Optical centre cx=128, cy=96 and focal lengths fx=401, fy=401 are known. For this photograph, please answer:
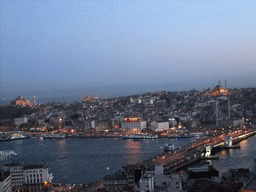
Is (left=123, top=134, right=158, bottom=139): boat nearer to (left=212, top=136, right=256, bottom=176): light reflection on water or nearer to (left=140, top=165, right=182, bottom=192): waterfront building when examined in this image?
(left=212, top=136, right=256, bottom=176): light reflection on water

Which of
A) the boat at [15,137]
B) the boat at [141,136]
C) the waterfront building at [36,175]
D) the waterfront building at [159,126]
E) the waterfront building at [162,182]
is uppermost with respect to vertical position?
the waterfront building at [162,182]

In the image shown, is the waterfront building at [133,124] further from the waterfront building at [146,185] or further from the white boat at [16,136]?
the waterfront building at [146,185]

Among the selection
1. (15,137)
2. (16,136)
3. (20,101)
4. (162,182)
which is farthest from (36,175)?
(20,101)

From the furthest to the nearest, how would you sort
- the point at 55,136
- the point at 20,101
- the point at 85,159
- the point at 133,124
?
the point at 20,101, the point at 133,124, the point at 55,136, the point at 85,159

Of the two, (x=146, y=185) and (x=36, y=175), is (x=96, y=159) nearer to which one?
(x=36, y=175)

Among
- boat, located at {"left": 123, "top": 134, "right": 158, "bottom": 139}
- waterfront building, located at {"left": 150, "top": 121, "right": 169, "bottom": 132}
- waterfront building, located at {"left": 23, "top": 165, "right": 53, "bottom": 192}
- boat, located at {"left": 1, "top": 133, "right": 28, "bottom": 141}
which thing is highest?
waterfront building, located at {"left": 23, "top": 165, "right": 53, "bottom": 192}

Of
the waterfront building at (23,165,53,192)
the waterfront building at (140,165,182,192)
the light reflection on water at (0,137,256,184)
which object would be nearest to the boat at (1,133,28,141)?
the light reflection on water at (0,137,256,184)

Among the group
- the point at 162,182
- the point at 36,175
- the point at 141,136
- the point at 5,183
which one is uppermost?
the point at 162,182

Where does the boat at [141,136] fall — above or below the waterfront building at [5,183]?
below

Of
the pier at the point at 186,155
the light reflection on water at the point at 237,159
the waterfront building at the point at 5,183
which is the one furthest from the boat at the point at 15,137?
the waterfront building at the point at 5,183

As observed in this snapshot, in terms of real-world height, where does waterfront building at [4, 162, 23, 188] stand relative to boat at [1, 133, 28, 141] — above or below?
above
